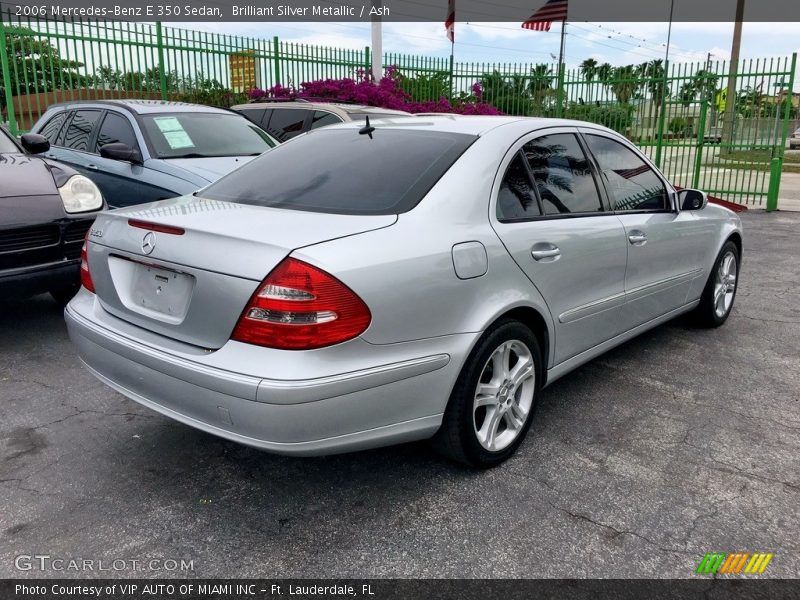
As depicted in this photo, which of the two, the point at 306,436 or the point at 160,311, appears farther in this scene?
the point at 160,311

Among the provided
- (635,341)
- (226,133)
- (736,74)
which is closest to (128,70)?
(226,133)

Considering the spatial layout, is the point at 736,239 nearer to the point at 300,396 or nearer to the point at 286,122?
the point at 300,396

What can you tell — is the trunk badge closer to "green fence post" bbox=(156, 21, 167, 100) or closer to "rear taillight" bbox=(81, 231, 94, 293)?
"rear taillight" bbox=(81, 231, 94, 293)

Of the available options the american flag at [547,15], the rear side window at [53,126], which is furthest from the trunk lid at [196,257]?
the american flag at [547,15]

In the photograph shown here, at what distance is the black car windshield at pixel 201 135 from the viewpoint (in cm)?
623

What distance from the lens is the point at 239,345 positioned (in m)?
2.41

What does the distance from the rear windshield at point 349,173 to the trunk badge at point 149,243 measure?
487 mm

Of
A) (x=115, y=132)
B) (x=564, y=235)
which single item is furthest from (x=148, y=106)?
(x=564, y=235)

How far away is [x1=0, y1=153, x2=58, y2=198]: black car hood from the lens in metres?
4.53

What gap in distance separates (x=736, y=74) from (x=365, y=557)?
40.9 ft

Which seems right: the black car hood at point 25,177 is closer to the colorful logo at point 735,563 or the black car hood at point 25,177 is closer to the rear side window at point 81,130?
the rear side window at point 81,130

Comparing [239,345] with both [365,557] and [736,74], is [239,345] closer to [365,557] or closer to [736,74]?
[365,557]

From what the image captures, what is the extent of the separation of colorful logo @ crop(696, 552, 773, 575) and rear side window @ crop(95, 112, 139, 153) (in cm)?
563

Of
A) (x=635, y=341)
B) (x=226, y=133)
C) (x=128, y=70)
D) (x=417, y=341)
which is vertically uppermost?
(x=128, y=70)
